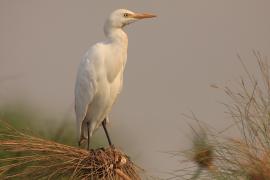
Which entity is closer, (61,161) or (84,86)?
(61,161)

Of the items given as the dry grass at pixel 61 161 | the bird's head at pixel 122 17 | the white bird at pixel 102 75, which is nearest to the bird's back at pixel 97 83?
the white bird at pixel 102 75

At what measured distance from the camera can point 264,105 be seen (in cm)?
218

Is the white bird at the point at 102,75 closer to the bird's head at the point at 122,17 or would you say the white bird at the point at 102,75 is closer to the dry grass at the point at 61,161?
the bird's head at the point at 122,17

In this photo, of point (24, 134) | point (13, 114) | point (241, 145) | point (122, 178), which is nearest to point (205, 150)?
point (241, 145)

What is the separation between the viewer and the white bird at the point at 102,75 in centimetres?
386

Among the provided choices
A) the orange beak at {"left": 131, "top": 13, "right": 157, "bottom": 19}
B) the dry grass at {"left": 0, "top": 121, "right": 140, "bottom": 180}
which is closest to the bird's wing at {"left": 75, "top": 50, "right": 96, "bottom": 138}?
the orange beak at {"left": 131, "top": 13, "right": 157, "bottom": 19}

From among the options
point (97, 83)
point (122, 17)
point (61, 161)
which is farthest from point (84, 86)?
point (61, 161)

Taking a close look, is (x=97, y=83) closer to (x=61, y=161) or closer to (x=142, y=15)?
(x=142, y=15)

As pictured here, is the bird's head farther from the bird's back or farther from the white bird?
the bird's back

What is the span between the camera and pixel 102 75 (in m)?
3.86

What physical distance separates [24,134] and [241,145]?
861 millimetres

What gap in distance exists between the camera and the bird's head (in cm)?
390

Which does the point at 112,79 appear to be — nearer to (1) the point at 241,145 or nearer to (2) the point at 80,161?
(2) the point at 80,161

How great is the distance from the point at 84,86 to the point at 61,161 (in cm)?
128
